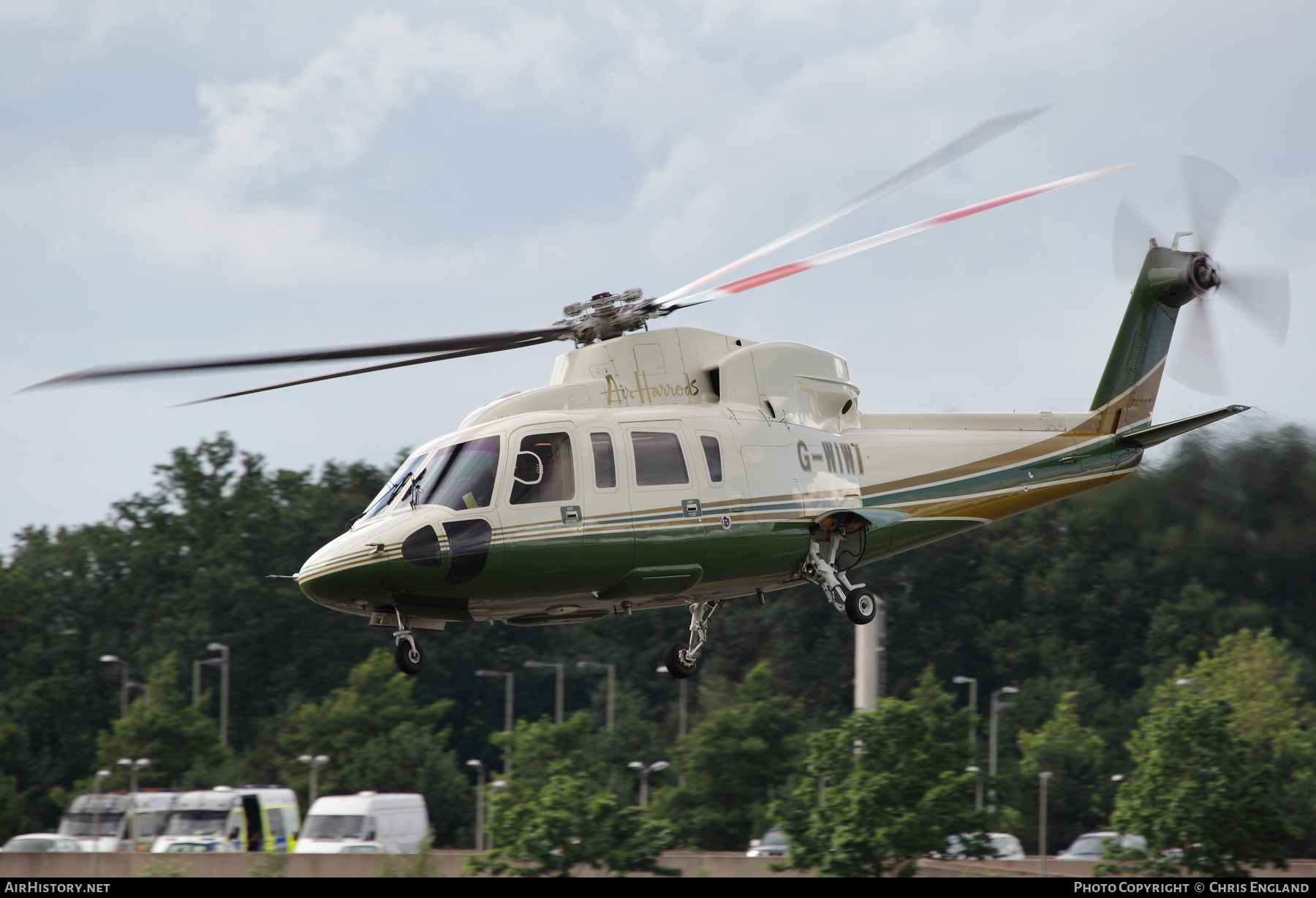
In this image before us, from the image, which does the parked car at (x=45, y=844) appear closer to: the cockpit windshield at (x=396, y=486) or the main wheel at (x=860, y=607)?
the cockpit windshield at (x=396, y=486)

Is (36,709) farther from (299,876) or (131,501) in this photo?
(299,876)

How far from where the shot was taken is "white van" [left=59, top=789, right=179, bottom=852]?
47906 millimetres

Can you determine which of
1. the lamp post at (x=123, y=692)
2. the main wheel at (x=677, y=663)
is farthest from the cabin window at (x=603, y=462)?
the lamp post at (x=123, y=692)

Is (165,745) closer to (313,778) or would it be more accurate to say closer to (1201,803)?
(313,778)

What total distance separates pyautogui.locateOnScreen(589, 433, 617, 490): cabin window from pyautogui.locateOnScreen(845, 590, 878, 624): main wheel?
3.84 m

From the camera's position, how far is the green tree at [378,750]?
230 ft

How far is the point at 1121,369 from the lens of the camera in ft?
79.2

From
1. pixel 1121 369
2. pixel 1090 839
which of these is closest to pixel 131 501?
pixel 1090 839

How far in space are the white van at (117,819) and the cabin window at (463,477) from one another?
3504 cm

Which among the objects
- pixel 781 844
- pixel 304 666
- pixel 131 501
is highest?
pixel 131 501

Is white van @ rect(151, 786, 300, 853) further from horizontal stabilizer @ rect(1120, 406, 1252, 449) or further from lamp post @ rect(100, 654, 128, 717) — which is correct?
lamp post @ rect(100, 654, 128, 717)

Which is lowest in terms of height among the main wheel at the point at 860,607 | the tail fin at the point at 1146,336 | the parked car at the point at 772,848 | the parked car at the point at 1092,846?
the parked car at the point at 772,848

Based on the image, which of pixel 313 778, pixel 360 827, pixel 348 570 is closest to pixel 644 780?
pixel 313 778
